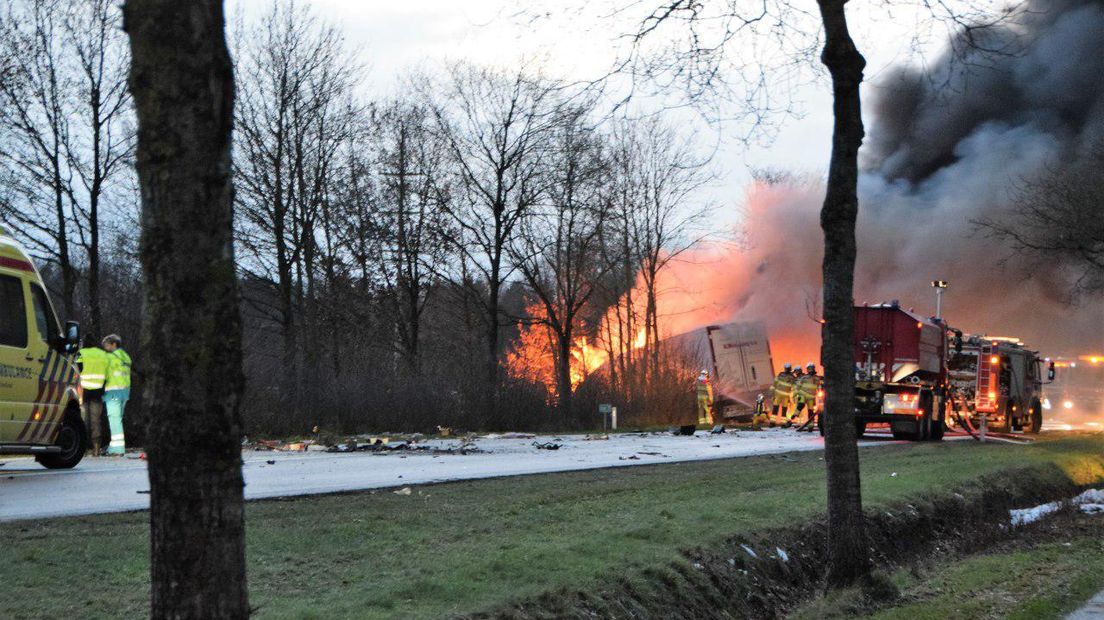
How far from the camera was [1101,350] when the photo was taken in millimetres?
52125

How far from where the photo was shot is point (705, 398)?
41312 millimetres

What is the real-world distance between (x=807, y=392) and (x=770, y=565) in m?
27.9

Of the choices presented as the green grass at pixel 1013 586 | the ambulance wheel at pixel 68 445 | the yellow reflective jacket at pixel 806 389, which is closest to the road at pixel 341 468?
the ambulance wheel at pixel 68 445

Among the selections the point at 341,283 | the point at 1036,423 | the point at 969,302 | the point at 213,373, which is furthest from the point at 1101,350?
the point at 213,373

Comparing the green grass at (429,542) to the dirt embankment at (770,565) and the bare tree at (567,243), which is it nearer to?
the dirt embankment at (770,565)

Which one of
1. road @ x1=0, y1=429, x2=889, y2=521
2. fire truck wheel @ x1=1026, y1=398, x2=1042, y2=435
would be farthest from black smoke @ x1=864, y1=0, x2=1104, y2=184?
road @ x1=0, y1=429, x2=889, y2=521

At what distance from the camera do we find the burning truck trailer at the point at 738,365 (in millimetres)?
42719

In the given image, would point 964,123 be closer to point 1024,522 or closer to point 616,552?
point 1024,522

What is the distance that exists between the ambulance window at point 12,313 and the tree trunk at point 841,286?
10.7 meters

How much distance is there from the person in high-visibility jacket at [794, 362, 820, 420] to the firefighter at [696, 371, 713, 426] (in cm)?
317

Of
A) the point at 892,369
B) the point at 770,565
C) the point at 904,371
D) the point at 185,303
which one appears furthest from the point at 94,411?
the point at 904,371

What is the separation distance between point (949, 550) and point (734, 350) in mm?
29559

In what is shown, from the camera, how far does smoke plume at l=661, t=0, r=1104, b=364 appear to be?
140 ft

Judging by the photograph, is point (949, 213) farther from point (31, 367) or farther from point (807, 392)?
point (31, 367)
